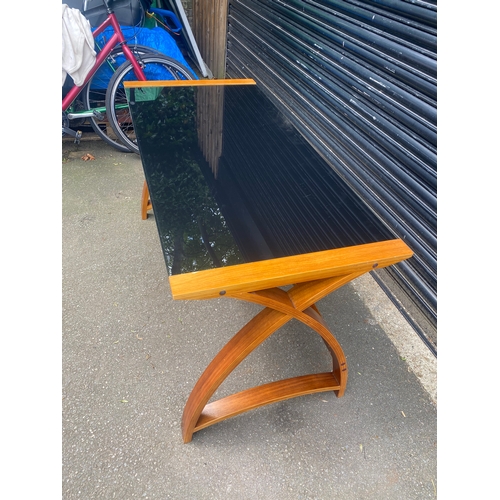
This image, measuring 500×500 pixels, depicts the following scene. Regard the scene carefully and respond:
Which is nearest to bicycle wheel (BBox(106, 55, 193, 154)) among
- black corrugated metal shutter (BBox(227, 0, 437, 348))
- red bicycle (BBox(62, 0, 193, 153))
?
red bicycle (BBox(62, 0, 193, 153))

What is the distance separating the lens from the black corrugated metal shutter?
1.69 m

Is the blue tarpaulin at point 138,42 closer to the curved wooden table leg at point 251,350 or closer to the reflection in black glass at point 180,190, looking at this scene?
the reflection in black glass at point 180,190

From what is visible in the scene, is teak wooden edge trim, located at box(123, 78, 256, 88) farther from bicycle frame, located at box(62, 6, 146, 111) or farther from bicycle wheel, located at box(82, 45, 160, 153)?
bicycle wheel, located at box(82, 45, 160, 153)

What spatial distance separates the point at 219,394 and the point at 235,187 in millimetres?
884

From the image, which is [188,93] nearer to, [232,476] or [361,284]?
[361,284]

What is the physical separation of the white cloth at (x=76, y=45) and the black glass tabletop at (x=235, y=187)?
110 centimetres

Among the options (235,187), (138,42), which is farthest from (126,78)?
(235,187)

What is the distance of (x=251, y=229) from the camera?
1.22 meters

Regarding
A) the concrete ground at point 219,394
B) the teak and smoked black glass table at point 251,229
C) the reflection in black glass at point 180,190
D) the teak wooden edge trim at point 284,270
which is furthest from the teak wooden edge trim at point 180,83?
the teak wooden edge trim at point 284,270

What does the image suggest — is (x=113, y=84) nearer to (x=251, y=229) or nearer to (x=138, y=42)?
(x=138, y=42)

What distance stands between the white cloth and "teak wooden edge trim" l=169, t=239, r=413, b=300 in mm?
2613

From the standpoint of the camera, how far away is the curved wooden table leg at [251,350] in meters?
1.17

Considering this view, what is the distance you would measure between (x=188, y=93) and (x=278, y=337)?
1.48 metres

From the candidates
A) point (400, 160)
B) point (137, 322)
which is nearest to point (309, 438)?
point (137, 322)
